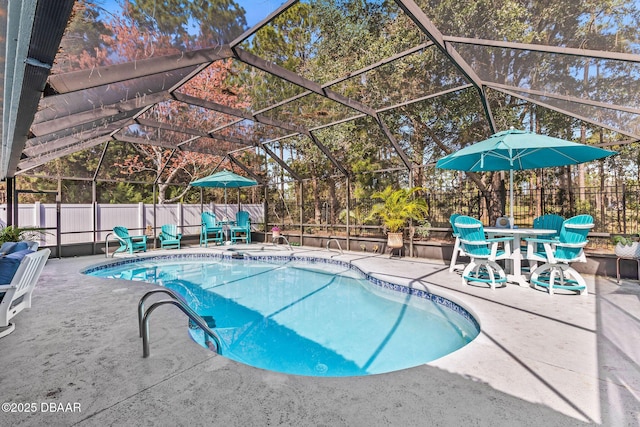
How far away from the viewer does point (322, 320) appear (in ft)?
15.1

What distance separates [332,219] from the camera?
10.8 metres

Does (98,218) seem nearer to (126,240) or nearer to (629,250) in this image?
(126,240)

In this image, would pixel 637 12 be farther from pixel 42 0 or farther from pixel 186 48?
pixel 42 0

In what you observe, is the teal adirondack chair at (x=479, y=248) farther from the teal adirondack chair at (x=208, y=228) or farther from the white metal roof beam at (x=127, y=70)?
the teal adirondack chair at (x=208, y=228)

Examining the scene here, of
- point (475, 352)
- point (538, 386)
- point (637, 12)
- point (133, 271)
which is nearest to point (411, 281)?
point (475, 352)

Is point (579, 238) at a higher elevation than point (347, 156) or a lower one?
lower

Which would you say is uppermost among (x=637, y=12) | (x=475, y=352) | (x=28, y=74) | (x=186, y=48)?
(x=637, y=12)

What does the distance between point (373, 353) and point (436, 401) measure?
5.71 ft

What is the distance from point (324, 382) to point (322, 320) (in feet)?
8.30

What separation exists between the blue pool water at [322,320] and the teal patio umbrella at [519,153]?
2366 millimetres

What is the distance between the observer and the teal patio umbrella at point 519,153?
173 inches

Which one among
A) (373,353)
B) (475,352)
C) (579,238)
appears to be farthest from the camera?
(579,238)

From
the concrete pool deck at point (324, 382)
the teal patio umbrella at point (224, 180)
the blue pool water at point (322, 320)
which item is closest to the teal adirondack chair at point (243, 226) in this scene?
the teal patio umbrella at point (224, 180)

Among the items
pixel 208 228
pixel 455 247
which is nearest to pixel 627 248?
Result: pixel 455 247
